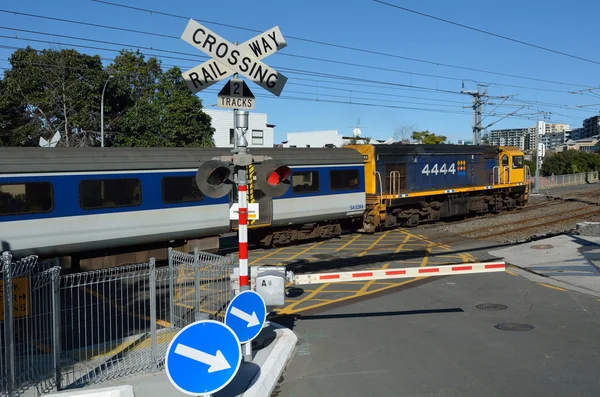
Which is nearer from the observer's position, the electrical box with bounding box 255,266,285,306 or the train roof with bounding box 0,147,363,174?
the electrical box with bounding box 255,266,285,306

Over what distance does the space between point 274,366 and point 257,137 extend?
173 ft

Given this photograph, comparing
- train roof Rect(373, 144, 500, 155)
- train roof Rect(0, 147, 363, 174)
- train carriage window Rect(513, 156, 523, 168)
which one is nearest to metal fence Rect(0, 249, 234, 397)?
train roof Rect(0, 147, 363, 174)

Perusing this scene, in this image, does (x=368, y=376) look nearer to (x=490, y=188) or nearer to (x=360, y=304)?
(x=360, y=304)

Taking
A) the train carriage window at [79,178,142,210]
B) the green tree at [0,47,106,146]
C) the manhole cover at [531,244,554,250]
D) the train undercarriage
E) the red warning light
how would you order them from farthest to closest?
the green tree at [0,47,106,146] → the train undercarriage → the manhole cover at [531,244,554,250] → the train carriage window at [79,178,142,210] → the red warning light

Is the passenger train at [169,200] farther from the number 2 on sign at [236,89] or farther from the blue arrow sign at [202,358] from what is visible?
the blue arrow sign at [202,358]

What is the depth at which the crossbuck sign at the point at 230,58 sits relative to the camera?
7816 millimetres

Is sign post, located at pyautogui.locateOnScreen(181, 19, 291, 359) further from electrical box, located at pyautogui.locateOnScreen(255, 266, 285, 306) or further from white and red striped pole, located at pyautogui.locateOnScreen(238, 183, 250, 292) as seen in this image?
electrical box, located at pyautogui.locateOnScreen(255, 266, 285, 306)

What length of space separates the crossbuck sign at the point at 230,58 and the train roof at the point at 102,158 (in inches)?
273

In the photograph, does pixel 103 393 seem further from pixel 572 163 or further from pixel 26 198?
pixel 572 163

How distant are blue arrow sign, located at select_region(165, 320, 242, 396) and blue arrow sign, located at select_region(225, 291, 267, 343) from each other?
171cm

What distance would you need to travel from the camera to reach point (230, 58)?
808 centimetres

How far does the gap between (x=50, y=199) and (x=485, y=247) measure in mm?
13843

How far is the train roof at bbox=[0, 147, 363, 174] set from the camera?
1270 cm

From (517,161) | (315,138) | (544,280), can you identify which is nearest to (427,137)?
(315,138)
